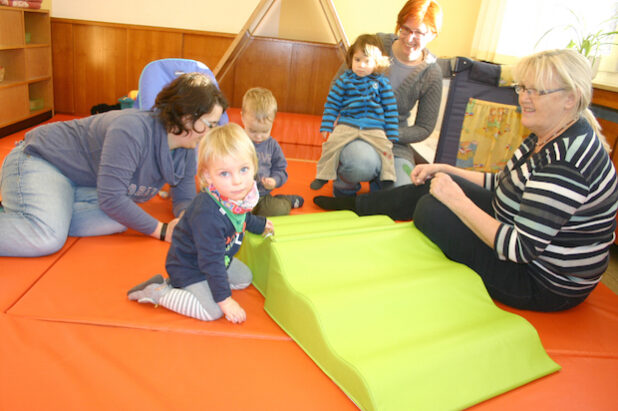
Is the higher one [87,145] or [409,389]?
[87,145]

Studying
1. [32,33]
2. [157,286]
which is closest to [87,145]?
[157,286]

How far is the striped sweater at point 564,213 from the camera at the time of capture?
4.65 feet

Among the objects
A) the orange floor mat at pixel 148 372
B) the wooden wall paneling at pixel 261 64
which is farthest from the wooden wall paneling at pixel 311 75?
the orange floor mat at pixel 148 372

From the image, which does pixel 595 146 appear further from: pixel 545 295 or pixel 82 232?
pixel 82 232

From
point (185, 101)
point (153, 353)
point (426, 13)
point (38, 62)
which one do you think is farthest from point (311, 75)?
point (153, 353)

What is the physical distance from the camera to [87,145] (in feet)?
5.98

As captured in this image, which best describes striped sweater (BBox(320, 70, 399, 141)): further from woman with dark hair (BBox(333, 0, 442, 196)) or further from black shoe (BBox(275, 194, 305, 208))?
black shoe (BBox(275, 194, 305, 208))

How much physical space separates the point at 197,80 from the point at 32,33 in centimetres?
357

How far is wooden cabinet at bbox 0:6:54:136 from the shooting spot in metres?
3.57

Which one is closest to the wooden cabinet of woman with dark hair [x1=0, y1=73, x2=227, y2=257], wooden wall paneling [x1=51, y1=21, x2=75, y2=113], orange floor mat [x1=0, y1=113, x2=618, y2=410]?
wooden wall paneling [x1=51, y1=21, x2=75, y2=113]

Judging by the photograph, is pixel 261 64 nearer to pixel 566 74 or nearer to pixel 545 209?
pixel 566 74

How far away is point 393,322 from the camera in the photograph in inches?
53.4

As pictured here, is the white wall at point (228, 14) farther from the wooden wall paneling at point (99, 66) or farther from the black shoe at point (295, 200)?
the black shoe at point (295, 200)

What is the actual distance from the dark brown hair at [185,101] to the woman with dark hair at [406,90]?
1.02 m
